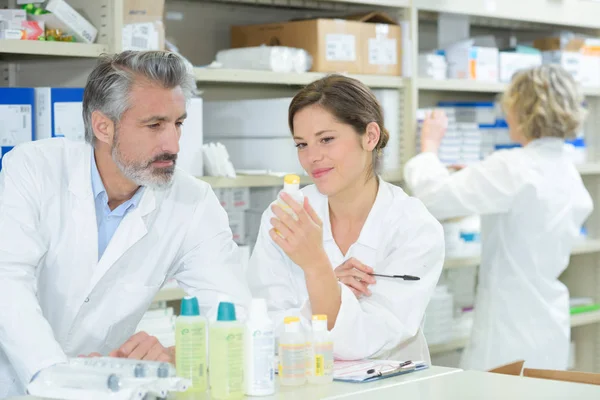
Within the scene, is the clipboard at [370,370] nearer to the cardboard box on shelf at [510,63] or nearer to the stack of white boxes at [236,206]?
the stack of white boxes at [236,206]

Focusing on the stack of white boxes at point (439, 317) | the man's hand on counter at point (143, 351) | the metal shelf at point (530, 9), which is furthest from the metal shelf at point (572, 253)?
the man's hand on counter at point (143, 351)

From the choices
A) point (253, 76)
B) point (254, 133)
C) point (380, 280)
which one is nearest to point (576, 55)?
point (254, 133)

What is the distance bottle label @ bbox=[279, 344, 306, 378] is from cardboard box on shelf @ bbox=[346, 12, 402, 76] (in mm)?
1927

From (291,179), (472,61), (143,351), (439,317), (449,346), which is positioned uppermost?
(472,61)

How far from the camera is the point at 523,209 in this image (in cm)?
351

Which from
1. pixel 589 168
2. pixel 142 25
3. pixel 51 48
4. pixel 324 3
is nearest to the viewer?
pixel 51 48

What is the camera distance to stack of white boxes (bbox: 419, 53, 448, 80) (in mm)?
3848

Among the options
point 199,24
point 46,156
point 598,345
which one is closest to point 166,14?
point 199,24

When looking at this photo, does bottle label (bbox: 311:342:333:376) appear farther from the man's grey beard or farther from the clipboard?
the man's grey beard

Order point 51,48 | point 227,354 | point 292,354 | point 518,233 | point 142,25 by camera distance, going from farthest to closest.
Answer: point 518,233 < point 142,25 < point 51,48 < point 292,354 < point 227,354

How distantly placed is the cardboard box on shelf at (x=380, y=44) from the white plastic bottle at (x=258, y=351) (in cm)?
199

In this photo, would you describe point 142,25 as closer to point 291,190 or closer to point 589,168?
point 291,190

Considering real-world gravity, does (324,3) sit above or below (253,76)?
above

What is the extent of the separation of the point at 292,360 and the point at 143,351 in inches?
14.0
